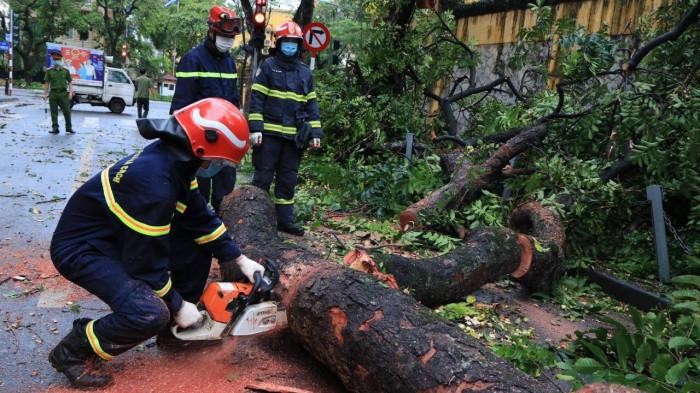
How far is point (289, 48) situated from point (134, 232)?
9.76 ft

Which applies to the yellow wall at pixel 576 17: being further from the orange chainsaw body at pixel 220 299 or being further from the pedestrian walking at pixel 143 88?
the pedestrian walking at pixel 143 88

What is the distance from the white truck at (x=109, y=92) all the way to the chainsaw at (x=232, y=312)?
1817 cm

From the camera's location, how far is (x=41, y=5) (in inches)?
1363

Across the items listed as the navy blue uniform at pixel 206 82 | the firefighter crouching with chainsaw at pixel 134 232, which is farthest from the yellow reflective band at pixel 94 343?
the navy blue uniform at pixel 206 82

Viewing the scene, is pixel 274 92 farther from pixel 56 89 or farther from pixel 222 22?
pixel 56 89

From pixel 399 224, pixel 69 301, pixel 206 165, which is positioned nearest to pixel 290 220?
pixel 399 224

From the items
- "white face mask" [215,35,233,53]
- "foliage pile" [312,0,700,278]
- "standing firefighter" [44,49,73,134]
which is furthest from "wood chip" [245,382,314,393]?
"standing firefighter" [44,49,73,134]

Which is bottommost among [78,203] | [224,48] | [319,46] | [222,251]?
[222,251]

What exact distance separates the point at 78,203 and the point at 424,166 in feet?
14.1

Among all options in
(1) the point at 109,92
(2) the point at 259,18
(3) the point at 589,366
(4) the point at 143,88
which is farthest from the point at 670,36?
(1) the point at 109,92

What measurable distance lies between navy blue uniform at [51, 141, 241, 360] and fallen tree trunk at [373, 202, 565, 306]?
1331 millimetres

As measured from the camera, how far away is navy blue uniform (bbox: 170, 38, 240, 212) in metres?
4.45

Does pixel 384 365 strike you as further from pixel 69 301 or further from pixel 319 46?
pixel 319 46

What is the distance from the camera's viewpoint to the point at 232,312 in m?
2.63
